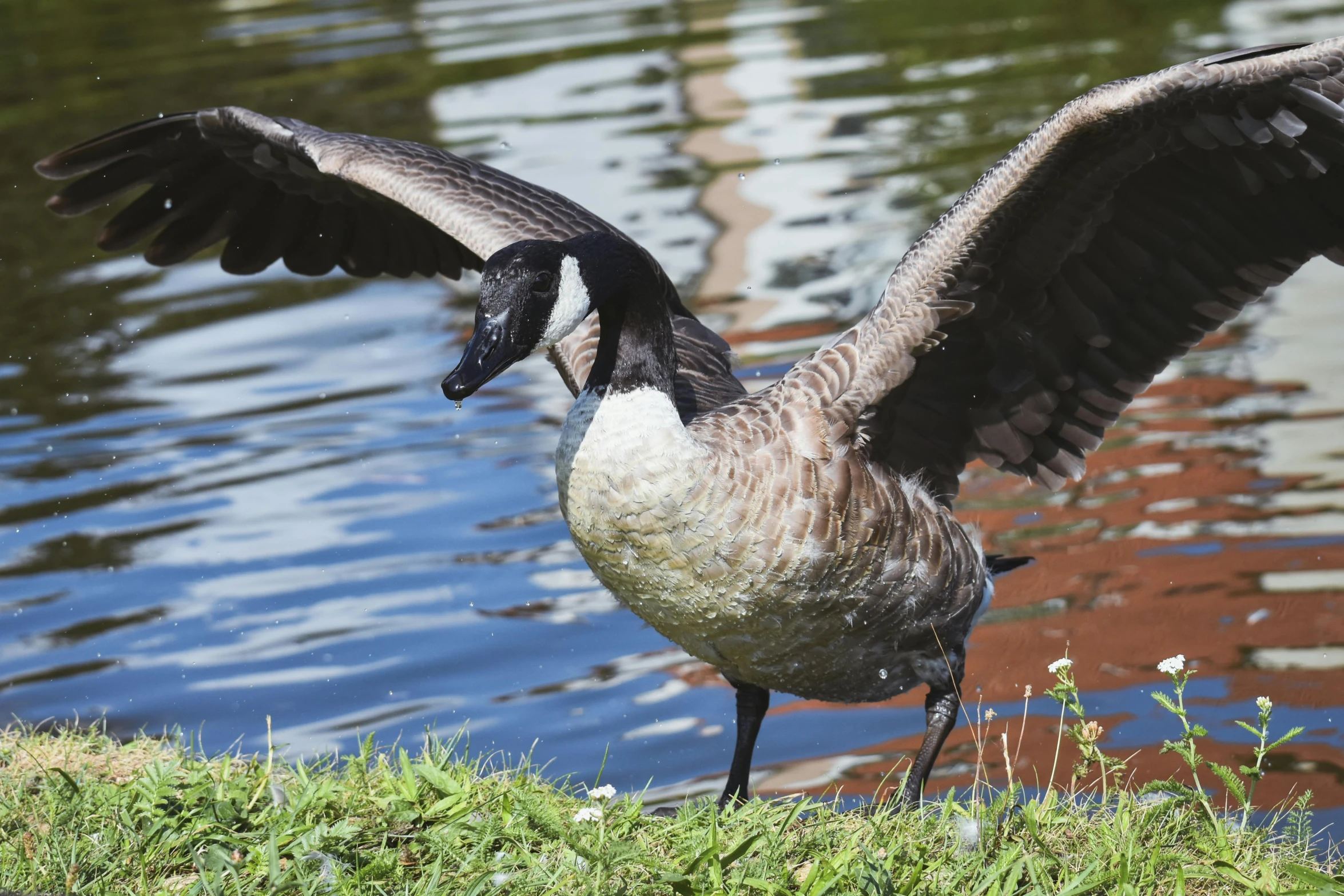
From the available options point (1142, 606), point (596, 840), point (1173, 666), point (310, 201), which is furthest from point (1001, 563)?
point (310, 201)

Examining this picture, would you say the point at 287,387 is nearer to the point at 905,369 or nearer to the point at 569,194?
the point at 569,194

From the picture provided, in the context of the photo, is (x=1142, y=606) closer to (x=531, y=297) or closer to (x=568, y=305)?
(x=568, y=305)

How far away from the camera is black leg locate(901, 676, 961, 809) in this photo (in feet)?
15.0

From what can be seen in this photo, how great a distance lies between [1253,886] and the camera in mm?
3479

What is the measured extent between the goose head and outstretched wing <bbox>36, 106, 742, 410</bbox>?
3.70 feet

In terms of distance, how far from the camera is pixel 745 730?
5.09 meters

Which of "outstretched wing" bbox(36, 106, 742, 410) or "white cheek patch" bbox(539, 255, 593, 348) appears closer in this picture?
"white cheek patch" bbox(539, 255, 593, 348)

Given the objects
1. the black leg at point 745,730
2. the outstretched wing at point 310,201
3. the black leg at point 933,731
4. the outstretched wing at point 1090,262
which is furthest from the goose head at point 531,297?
the black leg at point 933,731

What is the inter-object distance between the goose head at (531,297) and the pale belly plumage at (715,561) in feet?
1.13

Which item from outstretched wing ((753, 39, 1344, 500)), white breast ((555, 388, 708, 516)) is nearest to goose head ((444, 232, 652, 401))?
white breast ((555, 388, 708, 516))

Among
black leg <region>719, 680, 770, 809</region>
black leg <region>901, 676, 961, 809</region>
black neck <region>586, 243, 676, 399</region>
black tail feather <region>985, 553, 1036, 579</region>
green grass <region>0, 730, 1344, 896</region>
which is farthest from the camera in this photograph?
black tail feather <region>985, 553, 1036, 579</region>

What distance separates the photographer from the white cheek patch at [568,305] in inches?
161

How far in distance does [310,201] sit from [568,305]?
300 centimetres

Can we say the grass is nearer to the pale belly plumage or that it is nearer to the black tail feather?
the pale belly plumage
